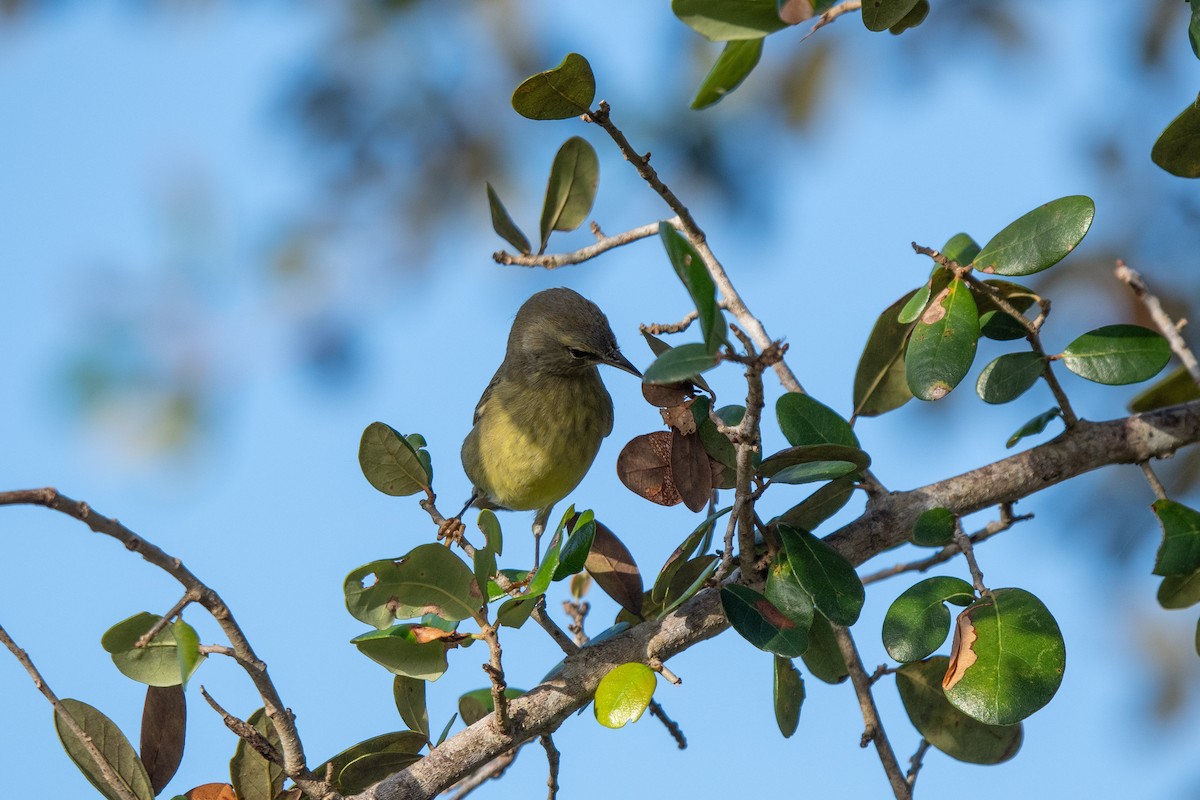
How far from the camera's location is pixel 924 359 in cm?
186

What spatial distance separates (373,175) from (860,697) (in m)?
4.45

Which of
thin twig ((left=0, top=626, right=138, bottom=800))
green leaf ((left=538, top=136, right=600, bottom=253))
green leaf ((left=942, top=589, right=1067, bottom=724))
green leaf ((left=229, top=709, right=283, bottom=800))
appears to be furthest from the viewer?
green leaf ((left=538, top=136, right=600, bottom=253))

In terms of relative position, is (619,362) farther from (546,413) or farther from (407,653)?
(407,653)

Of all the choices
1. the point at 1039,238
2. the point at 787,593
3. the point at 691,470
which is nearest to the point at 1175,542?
the point at 1039,238

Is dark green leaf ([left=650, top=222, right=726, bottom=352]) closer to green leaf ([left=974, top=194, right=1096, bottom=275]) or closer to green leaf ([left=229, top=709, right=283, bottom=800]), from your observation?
green leaf ([left=974, top=194, right=1096, bottom=275])

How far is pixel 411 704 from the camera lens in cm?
210

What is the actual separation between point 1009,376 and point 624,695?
0.96 meters

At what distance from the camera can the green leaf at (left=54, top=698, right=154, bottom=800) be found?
182cm

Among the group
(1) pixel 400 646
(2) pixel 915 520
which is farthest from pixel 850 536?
(1) pixel 400 646

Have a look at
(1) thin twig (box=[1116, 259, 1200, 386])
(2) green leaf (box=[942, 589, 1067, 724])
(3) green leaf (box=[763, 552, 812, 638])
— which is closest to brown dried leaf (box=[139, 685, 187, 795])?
(3) green leaf (box=[763, 552, 812, 638])

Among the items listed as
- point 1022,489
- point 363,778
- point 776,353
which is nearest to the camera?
point 776,353

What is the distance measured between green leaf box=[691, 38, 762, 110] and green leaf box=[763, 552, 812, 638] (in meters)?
0.77

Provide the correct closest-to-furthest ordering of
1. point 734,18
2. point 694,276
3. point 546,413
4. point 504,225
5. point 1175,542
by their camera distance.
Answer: point 694,276 → point 734,18 → point 1175,542 → point 504,225 → point 546,413

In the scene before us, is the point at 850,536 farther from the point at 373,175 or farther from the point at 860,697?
the point at 373,175
